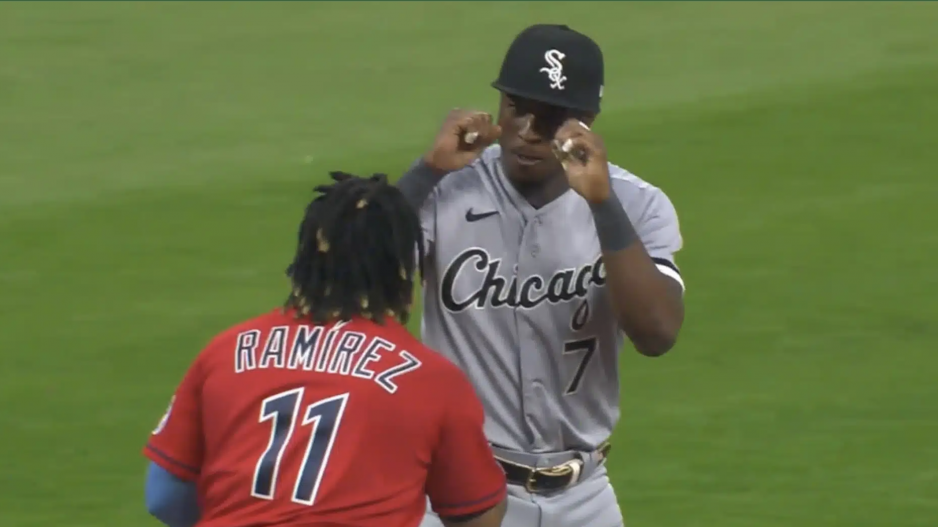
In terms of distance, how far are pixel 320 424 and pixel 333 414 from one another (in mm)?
31

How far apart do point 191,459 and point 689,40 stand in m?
10.8

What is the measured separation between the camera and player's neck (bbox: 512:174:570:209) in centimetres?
466

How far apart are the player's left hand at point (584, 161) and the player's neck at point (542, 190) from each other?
312mm

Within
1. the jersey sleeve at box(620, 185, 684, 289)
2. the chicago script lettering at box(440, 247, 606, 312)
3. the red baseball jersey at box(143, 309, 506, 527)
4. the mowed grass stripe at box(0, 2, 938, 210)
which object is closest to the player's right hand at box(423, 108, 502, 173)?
the chicago script lettering at box(440, 247, 606, 312)

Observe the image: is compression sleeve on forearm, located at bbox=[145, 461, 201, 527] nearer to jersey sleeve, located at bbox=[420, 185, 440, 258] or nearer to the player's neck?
jersey sleeve, located at bbox=[420, 185, 440, 258]

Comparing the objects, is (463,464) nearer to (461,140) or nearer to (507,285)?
(507,285)

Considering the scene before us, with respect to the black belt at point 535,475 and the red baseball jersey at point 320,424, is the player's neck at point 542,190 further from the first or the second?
the red baseball jersey at point 320,424

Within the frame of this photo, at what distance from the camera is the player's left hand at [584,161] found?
14.0 feet

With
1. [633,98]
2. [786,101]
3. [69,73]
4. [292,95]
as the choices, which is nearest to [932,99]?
[786,101]

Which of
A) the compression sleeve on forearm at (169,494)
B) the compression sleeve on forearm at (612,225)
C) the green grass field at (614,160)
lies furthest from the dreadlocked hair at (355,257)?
the green grass field at (614,160)

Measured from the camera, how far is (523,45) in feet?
15.0

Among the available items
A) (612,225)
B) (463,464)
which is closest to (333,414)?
(463,464)

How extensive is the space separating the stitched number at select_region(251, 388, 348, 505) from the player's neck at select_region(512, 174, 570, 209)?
1195mm

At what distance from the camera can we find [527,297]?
180 inches
